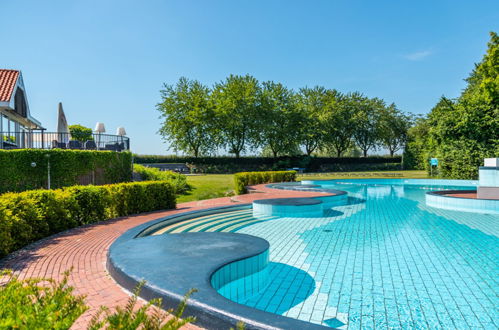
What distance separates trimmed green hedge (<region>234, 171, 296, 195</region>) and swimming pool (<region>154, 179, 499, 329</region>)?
311 inches

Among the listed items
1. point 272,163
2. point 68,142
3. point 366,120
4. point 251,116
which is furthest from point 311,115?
point 68,142

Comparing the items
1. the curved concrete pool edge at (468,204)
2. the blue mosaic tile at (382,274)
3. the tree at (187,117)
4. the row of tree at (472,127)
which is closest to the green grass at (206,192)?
the blue mosaic tile at (382,274)

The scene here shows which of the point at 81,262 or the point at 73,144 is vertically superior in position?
the point at 73,144

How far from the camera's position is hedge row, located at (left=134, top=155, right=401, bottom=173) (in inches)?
1547

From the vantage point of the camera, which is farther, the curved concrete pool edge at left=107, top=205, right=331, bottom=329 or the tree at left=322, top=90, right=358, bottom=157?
the tree at left=322, top=90, right=358, bottom=157

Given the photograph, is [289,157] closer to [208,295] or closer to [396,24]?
[396,24]

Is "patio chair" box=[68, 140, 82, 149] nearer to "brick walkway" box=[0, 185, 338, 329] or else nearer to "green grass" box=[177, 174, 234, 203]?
"green grass" box=[177, 174, 234, 203]

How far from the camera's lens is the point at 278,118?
44.0m

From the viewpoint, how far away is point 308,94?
49.8 metres

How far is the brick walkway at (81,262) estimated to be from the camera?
402cm

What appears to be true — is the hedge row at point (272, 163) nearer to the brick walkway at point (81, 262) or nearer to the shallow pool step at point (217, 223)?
the shallow pool step at point (217, 223)

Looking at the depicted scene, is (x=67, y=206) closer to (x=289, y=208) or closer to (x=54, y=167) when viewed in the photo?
(x=54, y=167)

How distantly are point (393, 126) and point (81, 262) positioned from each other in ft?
190

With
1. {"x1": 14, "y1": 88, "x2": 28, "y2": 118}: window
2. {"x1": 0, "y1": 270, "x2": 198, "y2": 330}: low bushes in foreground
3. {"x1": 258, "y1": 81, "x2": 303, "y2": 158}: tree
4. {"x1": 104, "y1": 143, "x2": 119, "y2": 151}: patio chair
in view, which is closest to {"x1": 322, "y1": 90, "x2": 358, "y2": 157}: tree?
{"x1": 258, "y1": 81, "x2": 303, "y2": 158}: tree
